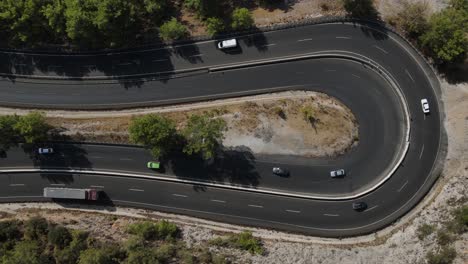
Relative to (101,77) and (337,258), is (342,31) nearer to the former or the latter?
(337,258)

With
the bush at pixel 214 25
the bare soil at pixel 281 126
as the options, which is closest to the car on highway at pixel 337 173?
the bare soil at pixel 281 126

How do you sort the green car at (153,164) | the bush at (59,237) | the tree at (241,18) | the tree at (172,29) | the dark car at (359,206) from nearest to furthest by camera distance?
the bush at (59,237), the dark car at (359,206), the tree at (241,18), the tree at (172,29), the green car at (153,164)

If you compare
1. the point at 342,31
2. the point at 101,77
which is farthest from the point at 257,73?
the point at 101,77

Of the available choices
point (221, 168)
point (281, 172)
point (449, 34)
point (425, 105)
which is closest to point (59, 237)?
point (221, 168)

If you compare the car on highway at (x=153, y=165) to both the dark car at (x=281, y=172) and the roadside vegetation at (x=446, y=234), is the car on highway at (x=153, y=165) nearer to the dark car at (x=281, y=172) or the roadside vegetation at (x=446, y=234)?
the dark car at (x=281, y=172)

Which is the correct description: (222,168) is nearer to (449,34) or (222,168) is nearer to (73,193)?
(73,193)

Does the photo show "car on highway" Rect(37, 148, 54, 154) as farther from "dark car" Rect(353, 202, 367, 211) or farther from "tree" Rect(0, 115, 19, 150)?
"dark car" Rect(353, 202, 367, 211)

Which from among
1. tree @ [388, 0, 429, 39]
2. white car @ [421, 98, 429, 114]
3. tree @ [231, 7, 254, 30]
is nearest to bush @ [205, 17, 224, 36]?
tree @ [231, 7, 254, 30]
